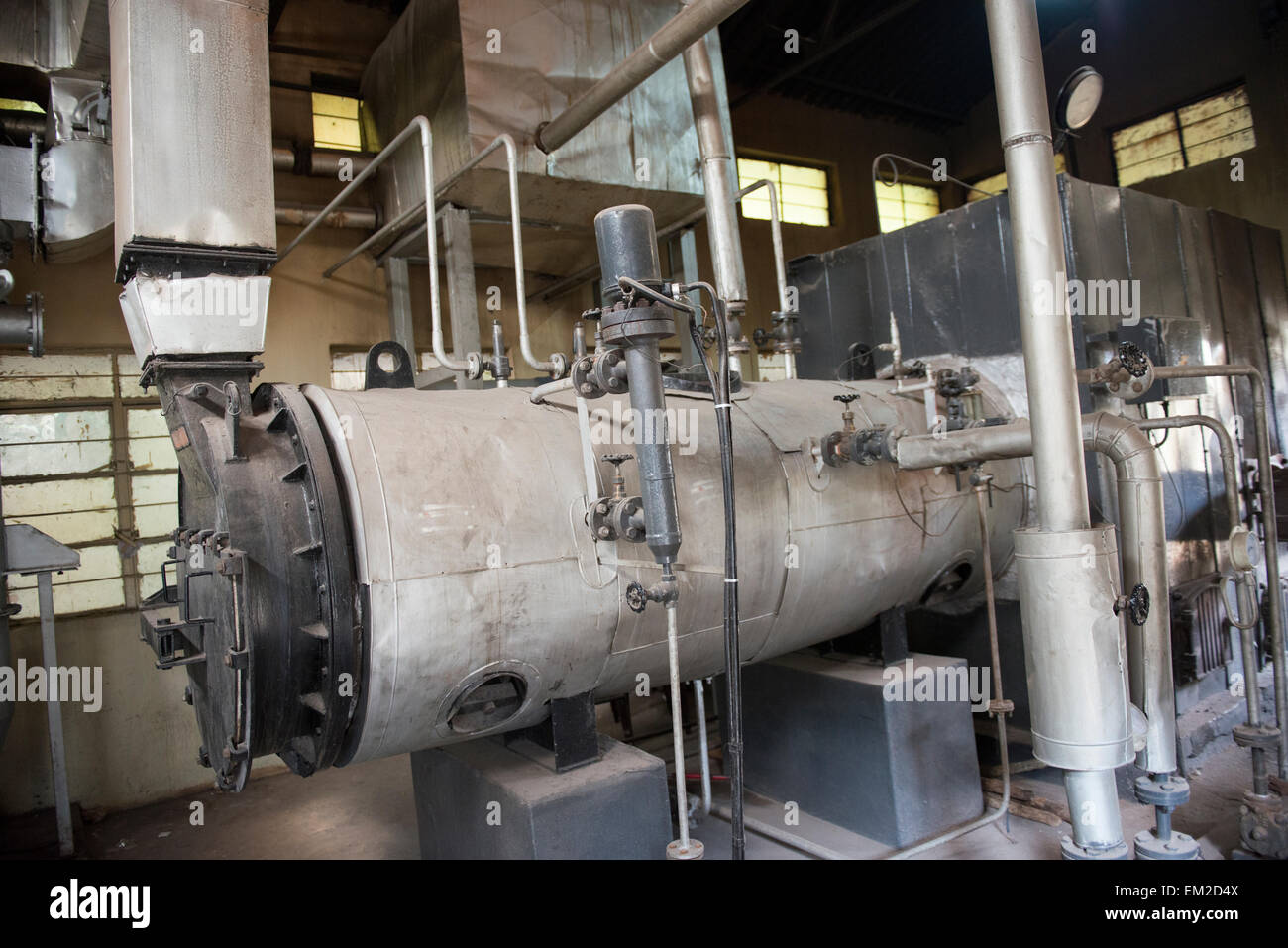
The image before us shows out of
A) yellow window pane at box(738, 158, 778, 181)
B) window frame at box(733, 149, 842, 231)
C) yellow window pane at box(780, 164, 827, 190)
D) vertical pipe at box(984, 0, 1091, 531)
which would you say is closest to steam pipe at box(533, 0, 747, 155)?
vertical pipe at box(984, 0, 1091, 531)

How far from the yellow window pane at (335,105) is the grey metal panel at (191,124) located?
3.69m

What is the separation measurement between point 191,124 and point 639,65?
1949mm

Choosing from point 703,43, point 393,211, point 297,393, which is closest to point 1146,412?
point 703,43

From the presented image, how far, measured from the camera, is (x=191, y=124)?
2295mm

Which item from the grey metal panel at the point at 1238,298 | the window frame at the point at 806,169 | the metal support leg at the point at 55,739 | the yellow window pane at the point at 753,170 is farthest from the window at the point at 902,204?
the metal support leg at the point at 55,739

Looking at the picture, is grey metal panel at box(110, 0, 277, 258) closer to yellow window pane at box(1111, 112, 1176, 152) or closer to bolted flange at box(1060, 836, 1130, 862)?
bolted flange at box(1060, 836, 1130, 862)

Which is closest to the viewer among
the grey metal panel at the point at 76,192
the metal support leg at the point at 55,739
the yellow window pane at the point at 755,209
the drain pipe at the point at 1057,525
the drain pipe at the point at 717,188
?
the drain pipe at the point at 1057,525

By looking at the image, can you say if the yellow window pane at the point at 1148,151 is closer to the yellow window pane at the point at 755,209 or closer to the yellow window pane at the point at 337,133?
the yellow window pane at the point at 755,209

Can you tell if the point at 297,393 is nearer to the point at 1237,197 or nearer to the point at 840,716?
the point at 840,716

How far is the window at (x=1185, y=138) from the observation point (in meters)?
7.25

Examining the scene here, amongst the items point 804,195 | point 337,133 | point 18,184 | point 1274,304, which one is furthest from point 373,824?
point 804,195

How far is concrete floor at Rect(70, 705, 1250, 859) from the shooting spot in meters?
3.23

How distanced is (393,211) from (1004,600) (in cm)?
406

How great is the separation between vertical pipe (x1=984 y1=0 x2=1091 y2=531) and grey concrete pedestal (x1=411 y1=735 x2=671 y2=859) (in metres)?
1.36
